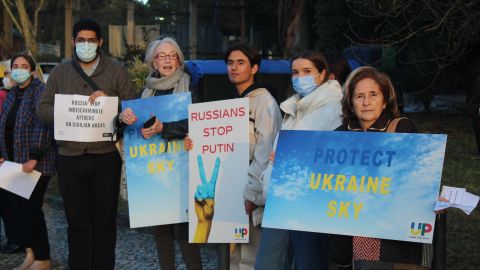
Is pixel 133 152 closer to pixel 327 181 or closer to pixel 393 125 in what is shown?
pixel 327 181

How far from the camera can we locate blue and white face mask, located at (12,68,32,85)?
20.0ft

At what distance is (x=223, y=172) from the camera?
437cm

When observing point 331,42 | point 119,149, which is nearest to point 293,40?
point 331,42

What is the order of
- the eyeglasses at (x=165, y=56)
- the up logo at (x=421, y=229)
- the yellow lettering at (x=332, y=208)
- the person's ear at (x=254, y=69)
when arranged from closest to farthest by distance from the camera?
the up logo at (x=421, y=229) < the yellow lettering at (x=332, y=208) < the person's ear at (x=254, y=69) < the eyeglasses at (x=165, y=56)

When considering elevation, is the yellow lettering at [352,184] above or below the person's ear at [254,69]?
below

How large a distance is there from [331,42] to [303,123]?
17321mm

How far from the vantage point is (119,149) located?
5234mm

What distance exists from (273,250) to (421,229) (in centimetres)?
123

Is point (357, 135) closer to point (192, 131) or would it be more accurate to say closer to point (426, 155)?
point (426, 155)

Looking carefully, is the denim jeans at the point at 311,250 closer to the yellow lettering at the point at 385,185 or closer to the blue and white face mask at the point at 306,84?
the yellow lettering at the point at 385,185

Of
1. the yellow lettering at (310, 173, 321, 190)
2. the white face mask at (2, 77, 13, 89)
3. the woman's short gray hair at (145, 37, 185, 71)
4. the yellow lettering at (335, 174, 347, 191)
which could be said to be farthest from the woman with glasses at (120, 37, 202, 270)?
the white face mask at (2, 77, 13, 89)

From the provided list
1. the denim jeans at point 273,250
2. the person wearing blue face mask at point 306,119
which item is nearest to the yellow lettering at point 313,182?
the person wearing blue face mask at point 306,119

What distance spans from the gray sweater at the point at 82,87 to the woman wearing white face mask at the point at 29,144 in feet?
2.34

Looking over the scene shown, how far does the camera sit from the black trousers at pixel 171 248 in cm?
489
